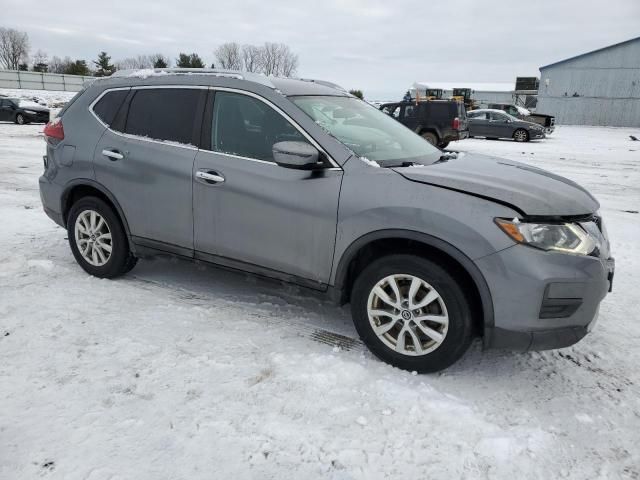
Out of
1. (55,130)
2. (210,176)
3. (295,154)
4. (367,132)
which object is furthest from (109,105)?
(367,132)

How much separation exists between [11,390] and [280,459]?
1584mm

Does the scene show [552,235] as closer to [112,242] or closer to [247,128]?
[247,128]

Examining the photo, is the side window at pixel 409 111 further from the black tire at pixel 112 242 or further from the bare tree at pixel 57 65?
the bare tree at pixel 57 65

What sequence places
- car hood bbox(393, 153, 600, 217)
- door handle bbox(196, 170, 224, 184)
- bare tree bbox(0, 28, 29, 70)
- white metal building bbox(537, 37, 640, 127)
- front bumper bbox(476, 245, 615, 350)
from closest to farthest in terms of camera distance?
1. front bumper bbox(476, 245, 615, 350)
2. car hood bbox(393, 153, 600, 217)
3. door handle bbox(196, 170, 224, 184)
4. white metal building bbox(537, 37, 640, 127)
5. bare tree bbox(0, 28, 29, 70)

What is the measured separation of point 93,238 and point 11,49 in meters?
101

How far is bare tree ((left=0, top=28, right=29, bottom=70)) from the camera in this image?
83.6 metres

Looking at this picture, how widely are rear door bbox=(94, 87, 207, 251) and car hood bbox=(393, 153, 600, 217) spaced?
1.63 meters

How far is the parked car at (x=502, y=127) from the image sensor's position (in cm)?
2144

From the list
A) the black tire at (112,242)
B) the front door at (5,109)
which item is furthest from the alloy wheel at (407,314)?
the front door at (5,109)

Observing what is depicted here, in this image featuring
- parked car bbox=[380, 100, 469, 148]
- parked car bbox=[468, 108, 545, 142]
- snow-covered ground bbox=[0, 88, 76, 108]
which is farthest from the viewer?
snow-covered ground bbox=[0, 88, 76, 108]

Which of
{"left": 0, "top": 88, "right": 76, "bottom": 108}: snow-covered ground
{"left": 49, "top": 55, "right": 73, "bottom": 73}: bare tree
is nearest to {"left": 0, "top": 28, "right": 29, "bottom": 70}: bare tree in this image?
{"left": 49, "top": 55, "right": 73, "bottom": 73}: bare tree

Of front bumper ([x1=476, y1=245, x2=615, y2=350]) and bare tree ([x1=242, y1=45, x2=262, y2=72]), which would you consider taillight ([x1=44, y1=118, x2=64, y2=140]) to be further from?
bare tree ([x1=242, y1=45, x2=262, y2=72])

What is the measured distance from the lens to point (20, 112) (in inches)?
886

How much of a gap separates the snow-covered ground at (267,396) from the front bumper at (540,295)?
41 cm
